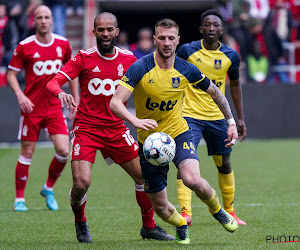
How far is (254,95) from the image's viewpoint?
1861 cm

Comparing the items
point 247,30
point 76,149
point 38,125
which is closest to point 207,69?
point 76,149

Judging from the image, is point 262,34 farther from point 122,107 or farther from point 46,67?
point 122,107

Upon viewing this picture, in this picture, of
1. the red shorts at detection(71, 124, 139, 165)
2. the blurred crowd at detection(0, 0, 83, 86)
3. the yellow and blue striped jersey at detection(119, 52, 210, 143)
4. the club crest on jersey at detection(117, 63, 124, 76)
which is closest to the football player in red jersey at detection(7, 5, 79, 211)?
the red shorts at detection(71, 124, 139, 165)

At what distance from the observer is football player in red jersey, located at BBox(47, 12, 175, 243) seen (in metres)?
6.98

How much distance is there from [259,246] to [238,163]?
8.26 m

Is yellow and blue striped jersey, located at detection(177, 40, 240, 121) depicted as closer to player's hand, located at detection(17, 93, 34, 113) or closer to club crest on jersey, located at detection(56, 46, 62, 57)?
club crest on jersey, located at detection(56, 46, 62, 57)

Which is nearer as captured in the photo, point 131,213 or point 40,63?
point 131,213

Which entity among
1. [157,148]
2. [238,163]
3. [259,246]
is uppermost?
[157,148]

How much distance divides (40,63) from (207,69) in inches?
93.4

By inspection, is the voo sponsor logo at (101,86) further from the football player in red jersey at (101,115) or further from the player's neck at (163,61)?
the player's neck at (163,61)

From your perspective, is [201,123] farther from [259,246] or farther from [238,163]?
[238,163]

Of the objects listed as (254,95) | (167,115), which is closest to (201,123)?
(167,115)

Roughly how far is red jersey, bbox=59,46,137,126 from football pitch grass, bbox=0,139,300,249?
1252 mm

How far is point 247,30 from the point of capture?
20359mm
